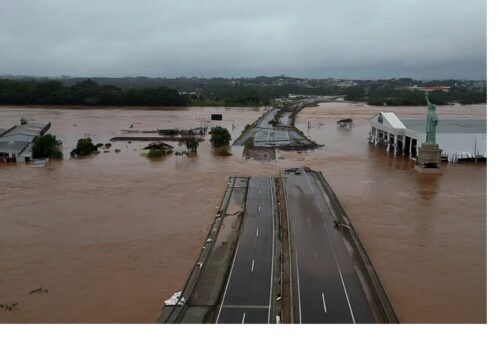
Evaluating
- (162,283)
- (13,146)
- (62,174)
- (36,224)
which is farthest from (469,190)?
(13,146)

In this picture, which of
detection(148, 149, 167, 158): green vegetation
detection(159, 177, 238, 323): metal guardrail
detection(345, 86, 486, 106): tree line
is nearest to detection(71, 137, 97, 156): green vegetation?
detection(148, 149, 167, 158): green vegetation

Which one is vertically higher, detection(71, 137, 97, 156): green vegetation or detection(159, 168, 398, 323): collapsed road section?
detection(71, 137, 97, 156): green vegetation

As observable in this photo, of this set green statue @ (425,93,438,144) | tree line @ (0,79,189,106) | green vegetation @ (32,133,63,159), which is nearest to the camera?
green statue @ (425,93,438,144)

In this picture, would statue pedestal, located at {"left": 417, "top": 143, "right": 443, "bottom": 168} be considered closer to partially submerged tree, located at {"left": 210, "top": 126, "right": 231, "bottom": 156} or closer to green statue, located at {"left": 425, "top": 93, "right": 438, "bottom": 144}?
green statue, located at {"left": 425, "top": 93, "right": 438, "bottom": 144}

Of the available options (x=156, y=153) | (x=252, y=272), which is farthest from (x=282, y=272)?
(x=156, y=153)

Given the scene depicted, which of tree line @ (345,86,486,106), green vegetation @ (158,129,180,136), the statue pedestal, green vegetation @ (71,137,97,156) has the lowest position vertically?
the statue pedestal

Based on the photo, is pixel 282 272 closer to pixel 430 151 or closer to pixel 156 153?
pixel 430 151

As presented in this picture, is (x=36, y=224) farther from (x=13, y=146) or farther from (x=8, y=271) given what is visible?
(x=13, y=146)
